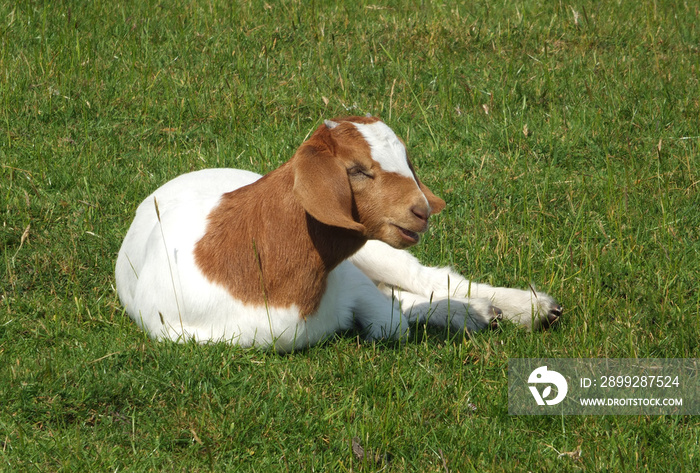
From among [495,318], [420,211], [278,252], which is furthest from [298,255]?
[495,318]

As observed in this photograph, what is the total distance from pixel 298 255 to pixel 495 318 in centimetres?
121

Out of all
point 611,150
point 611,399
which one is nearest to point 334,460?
point 611,399

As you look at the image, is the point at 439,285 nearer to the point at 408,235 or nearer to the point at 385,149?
the point at 408,235

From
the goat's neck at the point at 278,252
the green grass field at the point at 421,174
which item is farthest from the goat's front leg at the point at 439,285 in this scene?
the goat's neck at the point at 278,252

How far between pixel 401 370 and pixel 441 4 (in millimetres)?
5222

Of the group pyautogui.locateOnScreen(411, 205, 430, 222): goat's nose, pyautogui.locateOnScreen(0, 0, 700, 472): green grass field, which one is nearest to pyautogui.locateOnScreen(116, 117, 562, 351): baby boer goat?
pyautogui.locateOnScreen(411, 205, 430, 222): goat's nose

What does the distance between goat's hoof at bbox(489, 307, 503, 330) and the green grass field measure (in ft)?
0.45

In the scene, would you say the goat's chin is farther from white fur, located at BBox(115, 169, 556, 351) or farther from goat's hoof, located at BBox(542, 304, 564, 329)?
goat's hoof, located at BBox(542, 304, 564, 329)

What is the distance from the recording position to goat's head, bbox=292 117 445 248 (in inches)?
140

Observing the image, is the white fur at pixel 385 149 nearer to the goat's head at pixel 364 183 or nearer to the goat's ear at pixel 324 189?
the goat's head at pixel 364 183

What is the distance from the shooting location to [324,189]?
3547 mm

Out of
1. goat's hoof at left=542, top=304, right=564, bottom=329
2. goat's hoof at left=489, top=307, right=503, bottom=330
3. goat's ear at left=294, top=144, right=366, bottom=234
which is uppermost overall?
goat's ear at left=294, top=144, right=366, bottom=234

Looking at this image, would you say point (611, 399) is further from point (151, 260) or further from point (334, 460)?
point (151, 260)

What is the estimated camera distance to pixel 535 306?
4383mm
